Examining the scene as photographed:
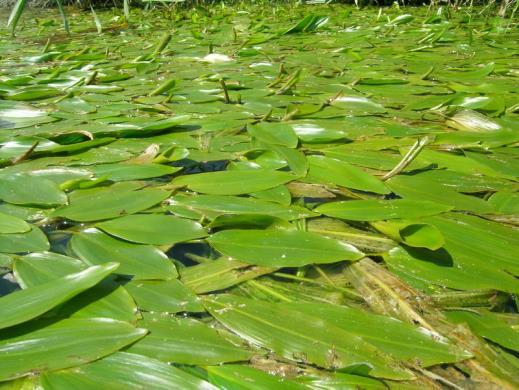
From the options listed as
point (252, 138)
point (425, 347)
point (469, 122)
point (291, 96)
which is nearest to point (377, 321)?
point (425, 347)

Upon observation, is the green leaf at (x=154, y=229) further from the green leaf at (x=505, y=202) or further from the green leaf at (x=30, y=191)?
the green leaf at (x=505, y=202)

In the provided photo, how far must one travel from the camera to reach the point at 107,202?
86 centimetres

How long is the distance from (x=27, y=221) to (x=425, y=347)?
66 centimetres

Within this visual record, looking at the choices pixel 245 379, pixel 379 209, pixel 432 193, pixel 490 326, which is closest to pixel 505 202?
pixel 432 193

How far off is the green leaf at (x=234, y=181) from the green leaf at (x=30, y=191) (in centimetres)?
22

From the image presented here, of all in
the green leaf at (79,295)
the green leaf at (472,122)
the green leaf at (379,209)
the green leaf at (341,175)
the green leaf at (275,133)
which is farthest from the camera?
the green leaf at (472,122)

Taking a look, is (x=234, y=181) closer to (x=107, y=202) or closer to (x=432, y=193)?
(x=107, y=202)

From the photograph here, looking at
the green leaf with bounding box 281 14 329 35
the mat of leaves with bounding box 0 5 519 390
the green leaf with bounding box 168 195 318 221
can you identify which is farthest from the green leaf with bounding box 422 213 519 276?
the green leaf with bounding box 281 14 329 35

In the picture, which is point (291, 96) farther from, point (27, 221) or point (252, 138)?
Answer: point (27, 221)

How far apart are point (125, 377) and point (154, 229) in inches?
12.3

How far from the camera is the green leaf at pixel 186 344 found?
535 mm

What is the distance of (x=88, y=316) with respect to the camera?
1.94 ft

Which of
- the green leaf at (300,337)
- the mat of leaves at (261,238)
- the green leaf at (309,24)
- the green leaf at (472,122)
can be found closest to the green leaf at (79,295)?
the mat of leaves at (261,238)

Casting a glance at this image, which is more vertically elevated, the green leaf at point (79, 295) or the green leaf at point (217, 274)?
the green leaf at point (79, 295)
